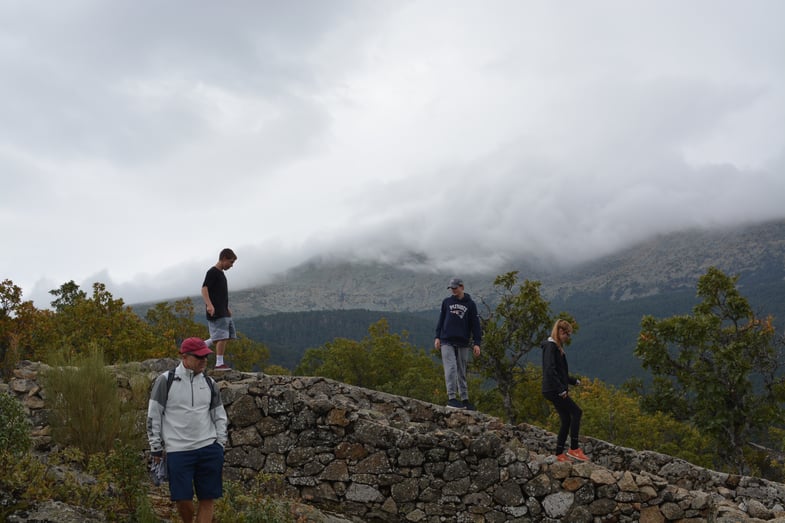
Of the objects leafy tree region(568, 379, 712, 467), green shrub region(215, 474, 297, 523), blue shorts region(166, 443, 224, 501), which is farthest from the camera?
leafy tree region(568, 379, 712, 467)

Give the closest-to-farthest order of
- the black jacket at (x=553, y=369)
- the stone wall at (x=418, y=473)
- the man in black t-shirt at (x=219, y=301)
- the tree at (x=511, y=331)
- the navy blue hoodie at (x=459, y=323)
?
1. the stone wall at (x=418, y=473)
2. the black jacket at (x=553, y=369)
3. the man in black t-shirt at (x=219, y=301)
4. the navy blue hoodie at (x=459, y=323)
5. the tree at (x=511, y=331)

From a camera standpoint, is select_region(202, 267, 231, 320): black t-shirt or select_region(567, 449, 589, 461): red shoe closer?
select_region(567, 449, 589, 461): red shoe

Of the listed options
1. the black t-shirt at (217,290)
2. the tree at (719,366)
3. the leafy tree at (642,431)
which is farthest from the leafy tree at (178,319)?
the black t-shirt at (217,290)

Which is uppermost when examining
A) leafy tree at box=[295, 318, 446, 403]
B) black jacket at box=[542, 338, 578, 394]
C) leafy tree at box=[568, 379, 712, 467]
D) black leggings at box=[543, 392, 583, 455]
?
black jacket at box=[542, 338, 578, 394]

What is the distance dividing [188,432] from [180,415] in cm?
18

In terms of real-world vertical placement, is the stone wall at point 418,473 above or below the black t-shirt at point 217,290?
below

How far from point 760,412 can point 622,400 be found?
1068 inches

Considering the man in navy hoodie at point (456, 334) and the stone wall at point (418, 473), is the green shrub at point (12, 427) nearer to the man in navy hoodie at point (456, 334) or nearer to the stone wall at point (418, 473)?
the stone wall at point (418, 473)

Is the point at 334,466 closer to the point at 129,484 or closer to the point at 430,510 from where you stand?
the point at 430,510

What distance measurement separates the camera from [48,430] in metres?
7.92

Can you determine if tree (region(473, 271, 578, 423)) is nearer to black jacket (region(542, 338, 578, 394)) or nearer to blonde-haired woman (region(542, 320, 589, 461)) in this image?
blonde-haired woman (region(542, 320, 589, 461))

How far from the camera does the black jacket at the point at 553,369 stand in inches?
325

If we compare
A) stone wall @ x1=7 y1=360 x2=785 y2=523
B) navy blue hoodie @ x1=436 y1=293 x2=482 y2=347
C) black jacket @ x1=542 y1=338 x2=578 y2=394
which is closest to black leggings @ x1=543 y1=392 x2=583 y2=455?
black jacket @ x1=542 y1=338 x2=578 y2=394

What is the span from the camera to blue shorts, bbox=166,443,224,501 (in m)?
4.87
